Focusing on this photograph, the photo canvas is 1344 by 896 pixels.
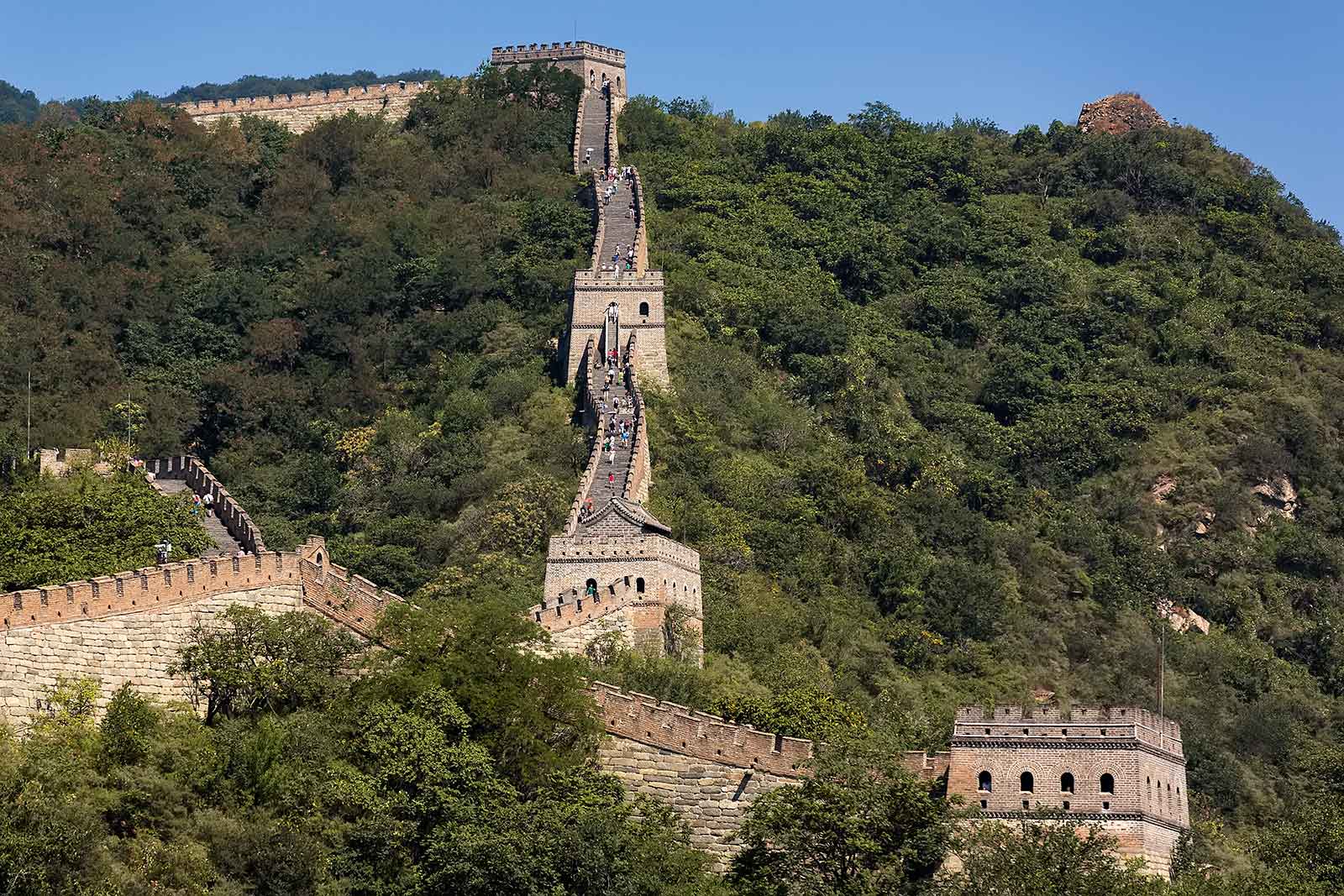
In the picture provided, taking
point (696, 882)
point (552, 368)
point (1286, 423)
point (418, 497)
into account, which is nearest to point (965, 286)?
point (1286, 423)

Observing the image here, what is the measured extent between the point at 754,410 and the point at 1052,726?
40833mm

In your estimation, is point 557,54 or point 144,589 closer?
point 144,589

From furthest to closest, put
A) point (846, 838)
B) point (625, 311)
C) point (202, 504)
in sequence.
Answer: point (625, 311) < point (202, 504) < point (846, 838)

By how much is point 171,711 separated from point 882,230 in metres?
72.0

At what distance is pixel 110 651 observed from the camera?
5716 cm

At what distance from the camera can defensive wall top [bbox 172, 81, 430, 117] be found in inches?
5012

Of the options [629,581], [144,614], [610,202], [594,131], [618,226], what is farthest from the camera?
[594,131]

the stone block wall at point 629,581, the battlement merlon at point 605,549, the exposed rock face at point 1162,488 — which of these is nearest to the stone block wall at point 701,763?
the stone block wall at point 629,581

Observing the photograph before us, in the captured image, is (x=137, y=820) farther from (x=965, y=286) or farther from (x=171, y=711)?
(x=965, y=286)

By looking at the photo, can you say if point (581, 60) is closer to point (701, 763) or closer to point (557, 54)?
point (557, 54)

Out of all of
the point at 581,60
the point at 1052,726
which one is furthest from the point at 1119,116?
the point at 1052,726

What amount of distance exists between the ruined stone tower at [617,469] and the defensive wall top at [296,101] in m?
11.3

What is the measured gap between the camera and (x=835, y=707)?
68.4 metres

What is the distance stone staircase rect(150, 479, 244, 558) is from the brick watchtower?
1933 cm
